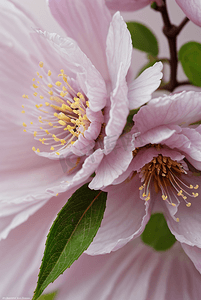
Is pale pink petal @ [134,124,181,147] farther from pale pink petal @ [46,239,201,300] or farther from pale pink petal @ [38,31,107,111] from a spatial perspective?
pale pink petal @ [46,239,201,300]

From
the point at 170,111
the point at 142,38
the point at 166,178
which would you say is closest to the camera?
the point at 170,111

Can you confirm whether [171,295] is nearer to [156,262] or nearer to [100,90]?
[156,262]

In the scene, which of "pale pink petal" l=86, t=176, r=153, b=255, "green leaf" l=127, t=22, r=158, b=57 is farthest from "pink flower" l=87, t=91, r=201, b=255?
"green leaf" l=127, t=22, r=158, b=57

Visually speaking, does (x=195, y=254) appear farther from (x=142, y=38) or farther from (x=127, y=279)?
(x=142, y=38)

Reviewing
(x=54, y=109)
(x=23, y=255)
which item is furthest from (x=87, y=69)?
(x=23, y=255)

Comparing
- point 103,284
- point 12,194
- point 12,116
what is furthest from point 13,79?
point 103,284

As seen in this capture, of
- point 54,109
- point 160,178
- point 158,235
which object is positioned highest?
point 54,109

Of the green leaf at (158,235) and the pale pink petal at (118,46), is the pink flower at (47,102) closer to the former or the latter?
the pale pink petal at (118,46)

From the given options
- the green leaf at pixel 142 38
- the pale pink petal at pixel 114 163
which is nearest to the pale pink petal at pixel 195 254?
the pale pink petal at pixel 114 163
